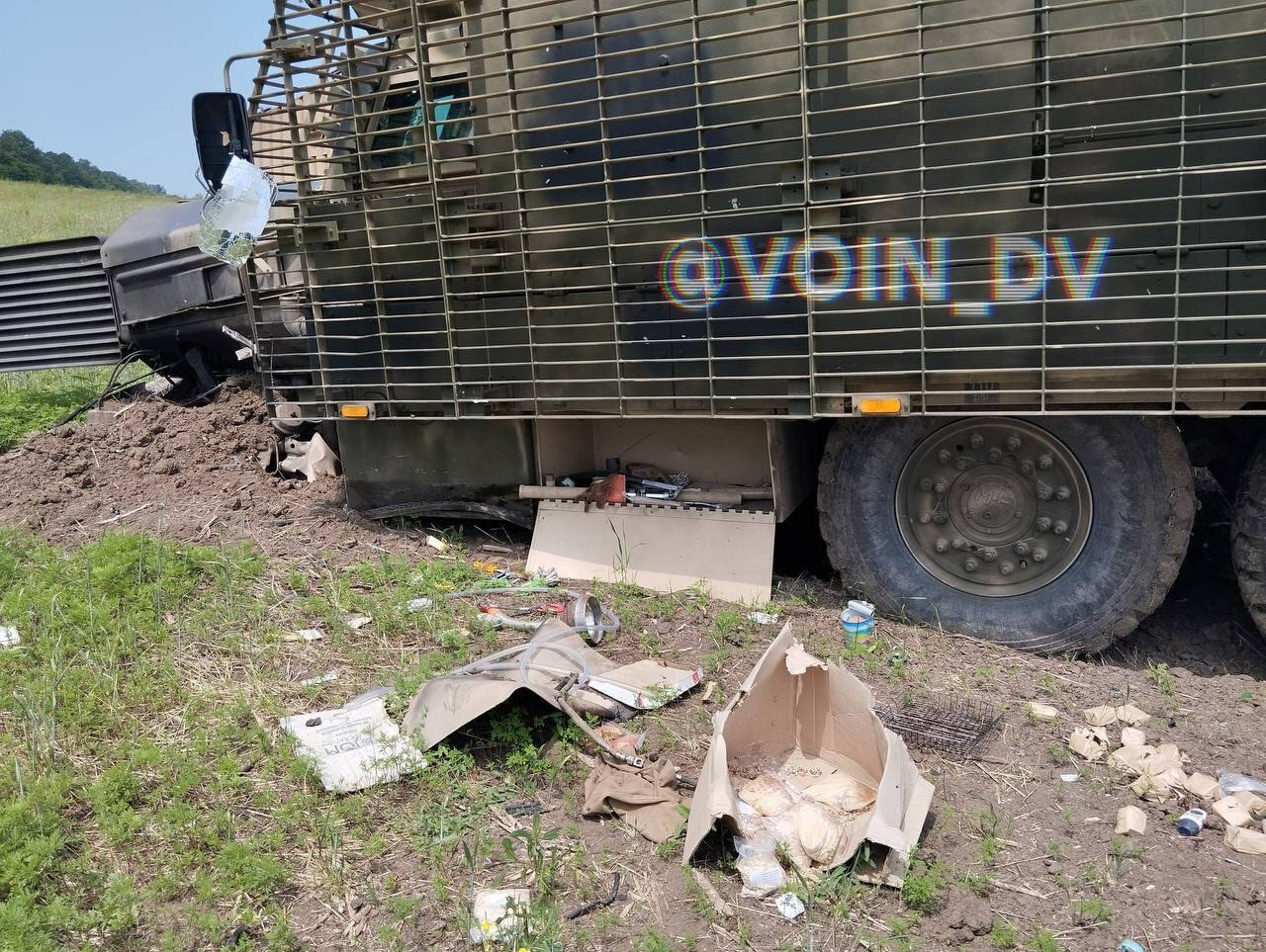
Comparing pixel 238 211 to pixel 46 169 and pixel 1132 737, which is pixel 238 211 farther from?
pixel 46 169

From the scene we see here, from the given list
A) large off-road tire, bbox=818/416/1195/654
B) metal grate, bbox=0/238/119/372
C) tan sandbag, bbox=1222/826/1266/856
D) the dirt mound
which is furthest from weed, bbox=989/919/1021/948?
metal grate, bbox=0/238/119/372

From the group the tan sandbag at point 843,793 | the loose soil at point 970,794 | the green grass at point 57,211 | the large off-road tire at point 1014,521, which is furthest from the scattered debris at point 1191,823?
the green grass at point 57,211

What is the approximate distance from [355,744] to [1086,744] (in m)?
2.52

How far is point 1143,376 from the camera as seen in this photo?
3734 mm

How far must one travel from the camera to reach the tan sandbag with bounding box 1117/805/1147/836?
287 cm

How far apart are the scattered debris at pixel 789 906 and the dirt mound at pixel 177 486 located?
3331 mm

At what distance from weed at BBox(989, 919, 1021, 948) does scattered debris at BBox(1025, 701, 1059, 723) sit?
120cm

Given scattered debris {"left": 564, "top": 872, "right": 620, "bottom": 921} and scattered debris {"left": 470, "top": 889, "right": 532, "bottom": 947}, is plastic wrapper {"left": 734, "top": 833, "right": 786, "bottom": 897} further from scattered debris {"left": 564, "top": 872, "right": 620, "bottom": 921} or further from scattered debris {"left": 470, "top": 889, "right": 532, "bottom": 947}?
scattered debris {"left": 470, "top": 889, "right": 532, "bottom": 947}

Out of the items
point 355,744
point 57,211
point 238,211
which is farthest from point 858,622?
point 57,211

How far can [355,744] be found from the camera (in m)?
3.43

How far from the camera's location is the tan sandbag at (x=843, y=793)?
3.06m

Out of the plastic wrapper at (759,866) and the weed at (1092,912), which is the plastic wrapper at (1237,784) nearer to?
the weed at (1092,912)

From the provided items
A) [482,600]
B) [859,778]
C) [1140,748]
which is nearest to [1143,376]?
[1140,748]

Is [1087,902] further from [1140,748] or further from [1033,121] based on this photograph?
[1033,121]
